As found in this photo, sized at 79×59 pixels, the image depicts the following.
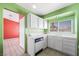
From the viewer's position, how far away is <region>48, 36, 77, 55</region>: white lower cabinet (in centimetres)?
147

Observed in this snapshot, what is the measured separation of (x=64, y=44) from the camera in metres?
1.72

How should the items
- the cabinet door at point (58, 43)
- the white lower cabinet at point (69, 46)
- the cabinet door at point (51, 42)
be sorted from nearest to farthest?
the white lower cabinet at point (69, 46), the cabinet door at point (58, 43), the cabinet door at point (51, 42)

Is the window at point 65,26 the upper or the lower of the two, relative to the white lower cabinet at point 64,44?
upper

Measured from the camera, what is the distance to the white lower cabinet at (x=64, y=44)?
1470mm

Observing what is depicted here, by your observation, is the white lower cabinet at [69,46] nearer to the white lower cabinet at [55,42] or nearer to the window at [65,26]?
the white lower cabinet at [55,42]

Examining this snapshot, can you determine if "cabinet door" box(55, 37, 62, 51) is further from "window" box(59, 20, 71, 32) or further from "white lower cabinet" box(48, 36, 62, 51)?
"window" box(59, 20, 71, 32)

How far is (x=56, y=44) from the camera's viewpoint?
6.52 feet

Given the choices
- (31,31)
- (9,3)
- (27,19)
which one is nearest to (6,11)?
(9,3)

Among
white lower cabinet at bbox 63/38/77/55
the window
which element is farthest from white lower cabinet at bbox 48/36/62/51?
the window

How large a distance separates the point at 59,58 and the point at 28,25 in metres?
1.22

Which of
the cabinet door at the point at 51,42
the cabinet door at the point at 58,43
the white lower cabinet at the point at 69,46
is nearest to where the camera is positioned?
the white lower cabinet at the point at 69,46

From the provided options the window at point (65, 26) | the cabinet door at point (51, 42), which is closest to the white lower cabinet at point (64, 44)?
the cabinet door at point (51, 42)

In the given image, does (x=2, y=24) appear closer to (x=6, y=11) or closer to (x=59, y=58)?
(x=6, y=11)

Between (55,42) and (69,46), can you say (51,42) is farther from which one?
(69,46)
